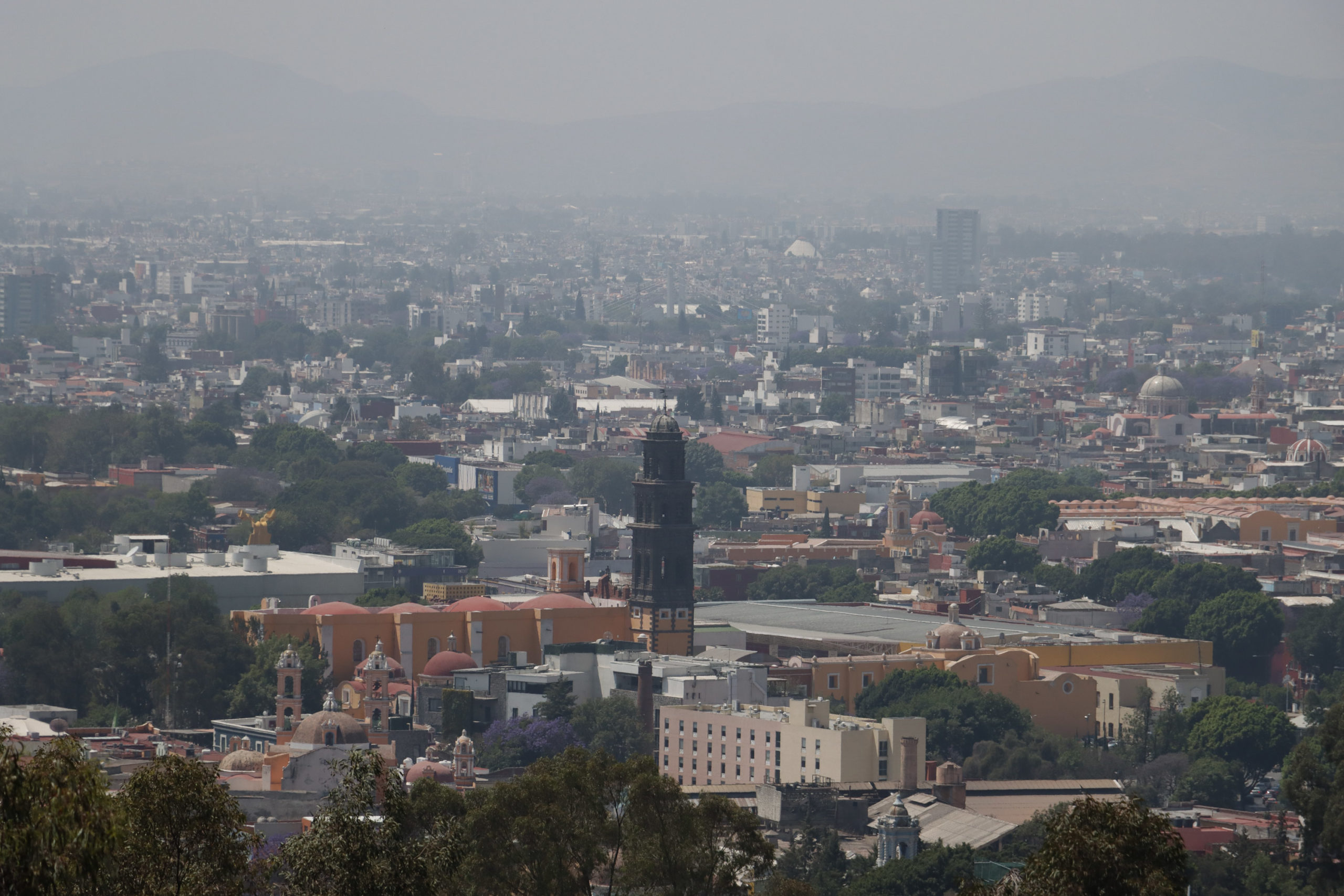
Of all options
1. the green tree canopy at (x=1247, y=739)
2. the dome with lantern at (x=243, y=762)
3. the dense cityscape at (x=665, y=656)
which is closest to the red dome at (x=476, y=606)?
the dense cityscape at (x=665, y=656)

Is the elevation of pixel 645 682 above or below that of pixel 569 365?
above

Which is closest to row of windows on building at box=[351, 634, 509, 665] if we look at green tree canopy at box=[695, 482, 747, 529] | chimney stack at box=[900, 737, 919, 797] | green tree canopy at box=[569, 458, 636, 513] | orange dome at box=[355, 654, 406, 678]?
orange dome at box=[355, 654, 406, 678]

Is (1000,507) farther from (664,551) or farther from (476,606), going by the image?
(476,606)

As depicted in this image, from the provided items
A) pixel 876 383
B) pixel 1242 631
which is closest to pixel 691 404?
pixel 876 383

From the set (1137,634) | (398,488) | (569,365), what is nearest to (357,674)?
(1137,634)

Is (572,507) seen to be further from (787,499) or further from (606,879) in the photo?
(606,879)
